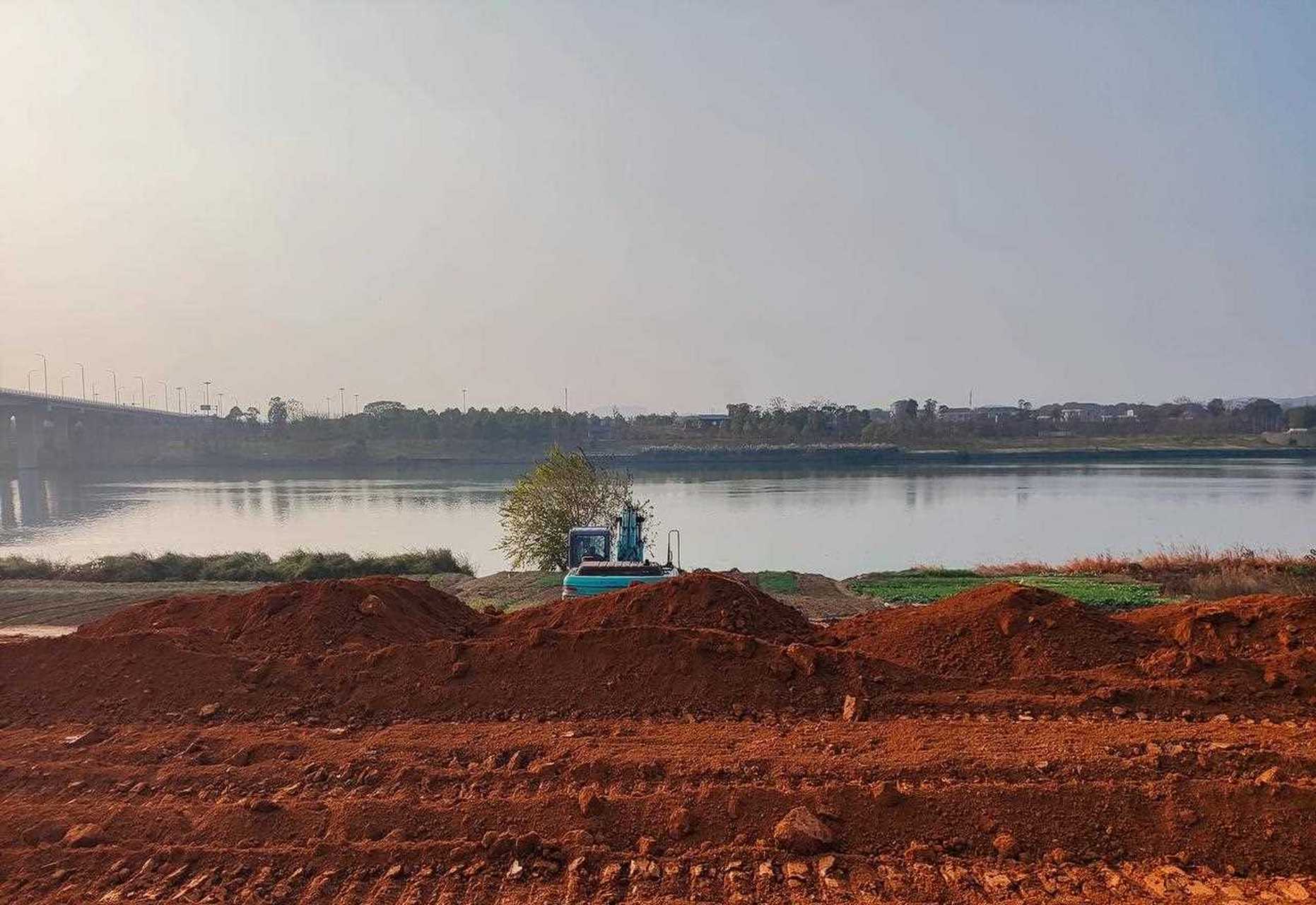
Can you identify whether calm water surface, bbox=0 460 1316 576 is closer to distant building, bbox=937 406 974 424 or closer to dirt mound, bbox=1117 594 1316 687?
dirt mound, bbox=1117 594 1316 687

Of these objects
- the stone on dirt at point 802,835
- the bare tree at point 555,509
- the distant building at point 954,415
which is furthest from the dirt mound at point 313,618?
the distant building at point 954,415

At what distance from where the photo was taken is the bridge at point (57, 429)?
10000cm

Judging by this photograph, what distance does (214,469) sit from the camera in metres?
100

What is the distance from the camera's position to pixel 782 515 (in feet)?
167

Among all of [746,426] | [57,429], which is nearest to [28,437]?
[57,429]

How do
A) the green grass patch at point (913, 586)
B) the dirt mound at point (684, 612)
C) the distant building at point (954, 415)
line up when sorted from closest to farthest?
the dirt mound at point (684, 612)
the green grass patch at point (913, 586)
the distant building at point (954, 415)

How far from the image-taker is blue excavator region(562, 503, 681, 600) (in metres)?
16.0

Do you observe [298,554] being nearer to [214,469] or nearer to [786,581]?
[786,581]

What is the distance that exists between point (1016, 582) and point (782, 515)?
104ft

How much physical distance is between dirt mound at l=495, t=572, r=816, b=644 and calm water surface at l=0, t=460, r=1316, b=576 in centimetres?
2259

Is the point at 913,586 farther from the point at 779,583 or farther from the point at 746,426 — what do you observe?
the point at 746,426

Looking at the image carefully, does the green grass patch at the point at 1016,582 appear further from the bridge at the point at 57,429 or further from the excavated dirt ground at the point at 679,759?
the bridge at the point at 57,429

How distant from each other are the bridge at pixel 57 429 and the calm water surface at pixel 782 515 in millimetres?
17129

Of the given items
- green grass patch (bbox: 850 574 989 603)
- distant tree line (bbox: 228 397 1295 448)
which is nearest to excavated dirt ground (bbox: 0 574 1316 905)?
green grass patch (bbox: 850 574 989 603)
